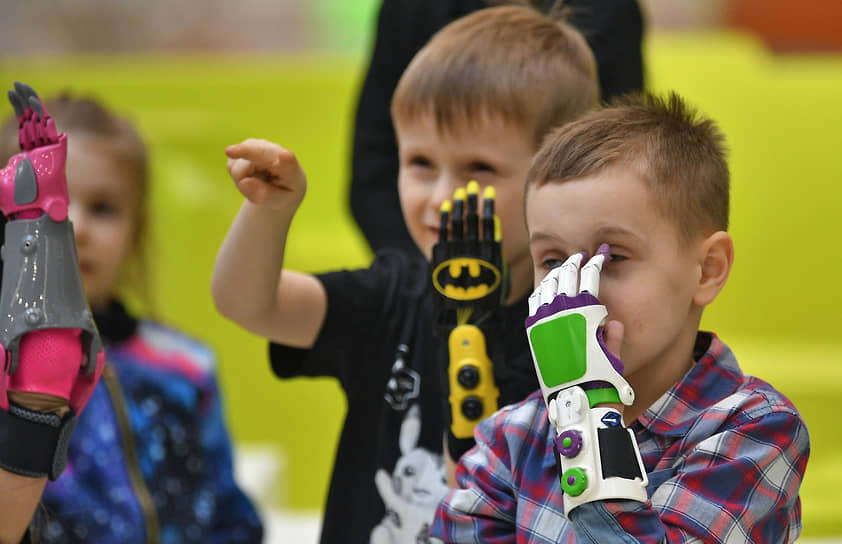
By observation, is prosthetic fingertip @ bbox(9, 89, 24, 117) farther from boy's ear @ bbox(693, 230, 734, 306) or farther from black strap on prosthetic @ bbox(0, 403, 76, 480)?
boy's ear @ bbox(693, 230, 734, 306)

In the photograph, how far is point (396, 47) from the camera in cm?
116

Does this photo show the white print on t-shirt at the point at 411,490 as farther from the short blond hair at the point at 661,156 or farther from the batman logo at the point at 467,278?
the short blond hair at the point at 661,156

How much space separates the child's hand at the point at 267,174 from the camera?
0.78 m

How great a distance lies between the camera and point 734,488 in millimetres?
638

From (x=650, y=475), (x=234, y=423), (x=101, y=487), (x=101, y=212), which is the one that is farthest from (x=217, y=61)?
(x=650, y=475)

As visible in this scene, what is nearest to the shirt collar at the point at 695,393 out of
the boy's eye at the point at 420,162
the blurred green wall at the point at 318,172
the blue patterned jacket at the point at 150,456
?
the boy's eye at the point at 420,162

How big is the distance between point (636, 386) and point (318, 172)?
1.55 metres

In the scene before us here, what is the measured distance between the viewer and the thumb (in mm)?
647

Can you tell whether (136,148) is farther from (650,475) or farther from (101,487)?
(650,475)

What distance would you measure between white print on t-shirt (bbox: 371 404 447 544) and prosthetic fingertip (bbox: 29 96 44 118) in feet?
1.20

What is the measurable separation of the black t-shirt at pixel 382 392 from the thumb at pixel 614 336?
8.0 inches

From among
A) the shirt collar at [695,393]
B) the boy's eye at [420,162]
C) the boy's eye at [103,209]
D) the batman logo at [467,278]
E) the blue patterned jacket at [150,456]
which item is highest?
the boy's eye at [420,162]

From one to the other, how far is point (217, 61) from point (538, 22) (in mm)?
1489

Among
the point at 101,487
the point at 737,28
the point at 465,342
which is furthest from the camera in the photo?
the point at 737,28
